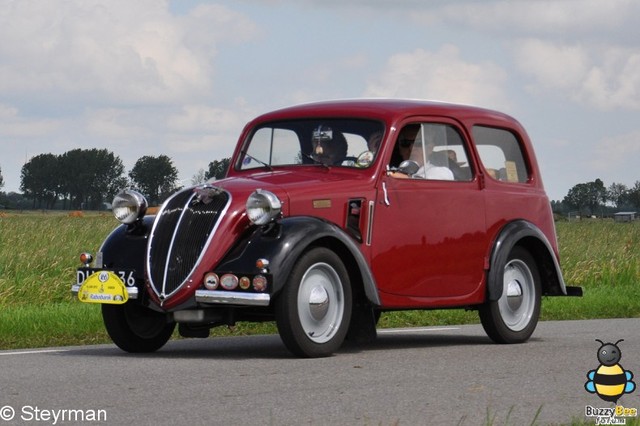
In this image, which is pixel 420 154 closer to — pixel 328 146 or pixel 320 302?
pixel 328 146

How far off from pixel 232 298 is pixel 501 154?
415cm

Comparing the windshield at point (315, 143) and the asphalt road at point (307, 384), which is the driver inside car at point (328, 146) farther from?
the asphalt road at point (307, 384)

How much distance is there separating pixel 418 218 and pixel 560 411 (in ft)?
12.9

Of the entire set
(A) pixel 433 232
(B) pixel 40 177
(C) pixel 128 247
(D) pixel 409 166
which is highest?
(B) pixel 40 177

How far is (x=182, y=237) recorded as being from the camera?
950cm

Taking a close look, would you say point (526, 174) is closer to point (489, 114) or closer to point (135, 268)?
point (489, 114)

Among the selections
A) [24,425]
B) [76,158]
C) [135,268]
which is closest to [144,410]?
[24,425]

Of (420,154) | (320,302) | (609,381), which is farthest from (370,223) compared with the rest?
(609,381)

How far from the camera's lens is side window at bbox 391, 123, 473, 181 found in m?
10.9

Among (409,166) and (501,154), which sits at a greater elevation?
Result: (501,154)

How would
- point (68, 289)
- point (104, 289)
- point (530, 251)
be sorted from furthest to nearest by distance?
point (68, 289)
point (530, 251)
point (104, 289)

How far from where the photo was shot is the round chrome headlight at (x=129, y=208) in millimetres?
10242

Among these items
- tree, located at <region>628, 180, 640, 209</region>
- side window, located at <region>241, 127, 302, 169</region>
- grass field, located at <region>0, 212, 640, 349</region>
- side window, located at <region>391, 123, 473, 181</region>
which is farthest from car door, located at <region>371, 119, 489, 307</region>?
tree, located at <region>628, 180, 640, 209</region>

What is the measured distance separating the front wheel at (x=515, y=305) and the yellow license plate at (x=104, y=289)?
3542 millimetres
